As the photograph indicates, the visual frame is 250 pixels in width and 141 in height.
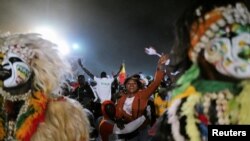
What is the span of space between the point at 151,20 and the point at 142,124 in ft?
15.3

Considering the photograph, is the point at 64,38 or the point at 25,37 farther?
the point at 64,38

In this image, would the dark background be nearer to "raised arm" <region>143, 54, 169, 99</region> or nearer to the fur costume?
"raised arm" <region>143, 54, 169, 99</region>

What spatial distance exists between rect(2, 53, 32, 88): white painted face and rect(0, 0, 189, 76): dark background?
5615mm

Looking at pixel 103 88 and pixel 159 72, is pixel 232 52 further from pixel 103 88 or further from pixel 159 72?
pixel 103 88

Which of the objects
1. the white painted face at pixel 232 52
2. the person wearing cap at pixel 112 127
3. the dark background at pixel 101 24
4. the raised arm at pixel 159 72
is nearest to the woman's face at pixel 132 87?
the raised arm at pixel 159 72

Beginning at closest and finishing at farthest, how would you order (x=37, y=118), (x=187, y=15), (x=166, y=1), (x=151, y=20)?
(x=187, y=15) → (x=37, y=118) → (x=166, y=1) → (x=151, y=20)

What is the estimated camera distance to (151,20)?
9312 millimetres

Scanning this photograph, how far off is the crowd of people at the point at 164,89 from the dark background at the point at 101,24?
3916 mm

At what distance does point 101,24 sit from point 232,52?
11.0m

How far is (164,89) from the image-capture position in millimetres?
3119

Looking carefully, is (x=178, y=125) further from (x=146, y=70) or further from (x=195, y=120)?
(x=146, y=70)

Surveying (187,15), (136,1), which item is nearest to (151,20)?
(136,1)

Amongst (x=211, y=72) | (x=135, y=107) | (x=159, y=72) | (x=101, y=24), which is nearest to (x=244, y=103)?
(x=211, y=72)

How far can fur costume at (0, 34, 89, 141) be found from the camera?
3.12 m
